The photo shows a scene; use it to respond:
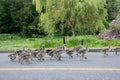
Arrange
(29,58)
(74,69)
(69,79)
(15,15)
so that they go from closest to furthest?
(69,79)
(74,69)
(29,58)
(15,15)

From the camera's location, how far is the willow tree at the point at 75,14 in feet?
107

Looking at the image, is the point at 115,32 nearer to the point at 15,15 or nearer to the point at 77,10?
the point at 77,10

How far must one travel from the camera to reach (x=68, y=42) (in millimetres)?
23719

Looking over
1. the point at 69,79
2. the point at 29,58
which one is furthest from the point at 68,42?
the point at 69,79

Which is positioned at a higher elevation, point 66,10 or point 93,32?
point 66,10

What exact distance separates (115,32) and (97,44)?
5541 mm

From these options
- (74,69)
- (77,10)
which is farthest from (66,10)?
(74,69)

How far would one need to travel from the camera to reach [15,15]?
5703 cm

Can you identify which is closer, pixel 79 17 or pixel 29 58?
pixel 29 58

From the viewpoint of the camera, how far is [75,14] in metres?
33.4

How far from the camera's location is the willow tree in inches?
1286

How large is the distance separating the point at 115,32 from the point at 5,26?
3175 centimetres

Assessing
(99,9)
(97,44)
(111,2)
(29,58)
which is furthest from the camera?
(111,2)

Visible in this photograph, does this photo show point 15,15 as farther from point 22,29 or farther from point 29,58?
point 29,58
